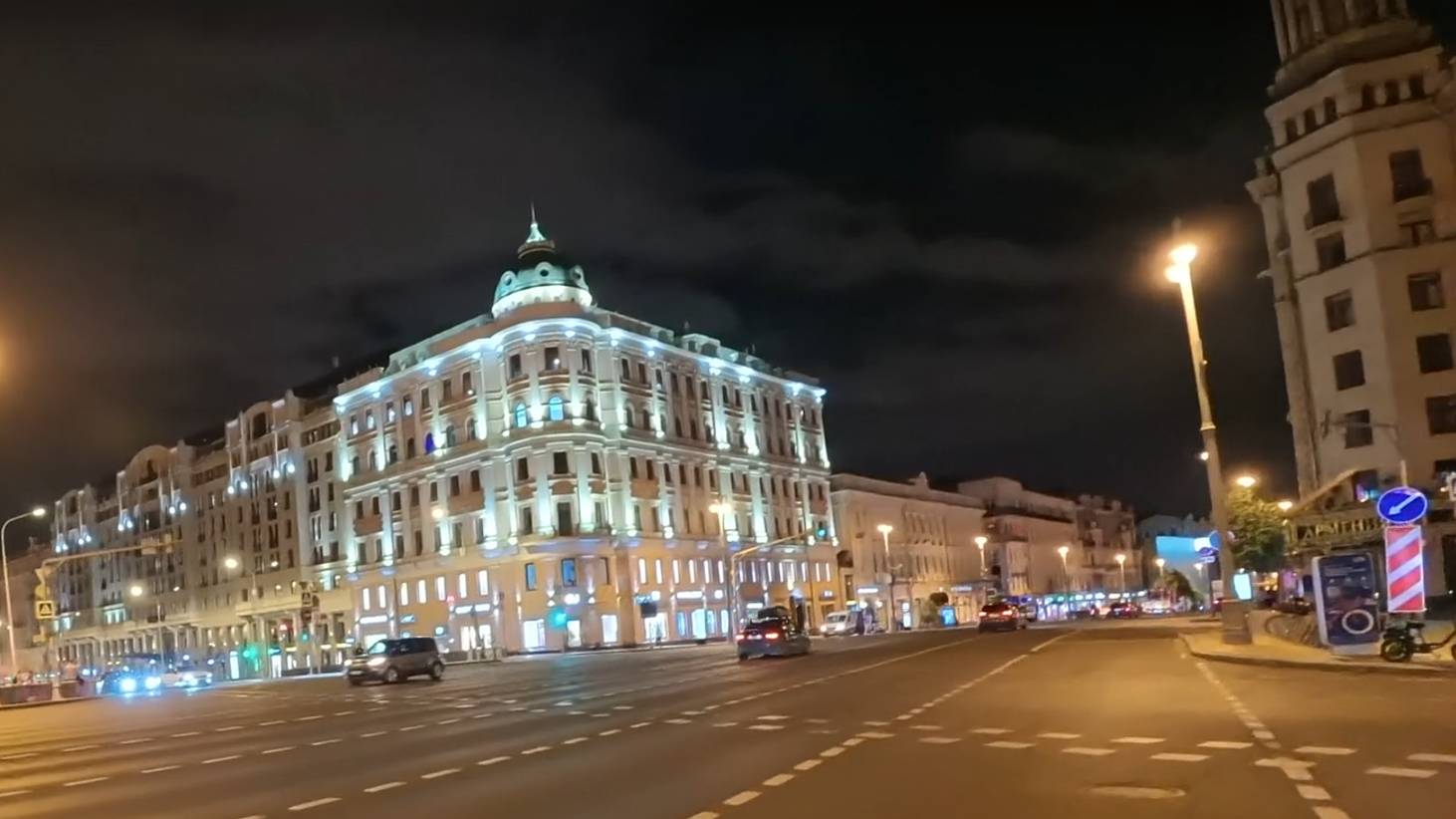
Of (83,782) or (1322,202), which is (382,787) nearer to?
(83,782)

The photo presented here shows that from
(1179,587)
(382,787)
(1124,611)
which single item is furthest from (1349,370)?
(1179,587)

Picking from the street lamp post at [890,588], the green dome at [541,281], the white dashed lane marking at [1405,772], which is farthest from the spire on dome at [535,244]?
the white dashed lane marking at [1405,772]

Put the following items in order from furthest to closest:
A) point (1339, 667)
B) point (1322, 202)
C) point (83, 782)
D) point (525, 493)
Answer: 1. point (525, 493)
2. point (1322, 202)
3. point (1339, 667)
4. point (83, 782)

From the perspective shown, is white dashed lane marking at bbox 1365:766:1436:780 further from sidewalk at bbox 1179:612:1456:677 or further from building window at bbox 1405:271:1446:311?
building window at bbox 1405:271:1446:311

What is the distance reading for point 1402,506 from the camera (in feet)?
76.2

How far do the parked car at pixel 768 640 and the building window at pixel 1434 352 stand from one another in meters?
28.2

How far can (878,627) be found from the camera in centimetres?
10106

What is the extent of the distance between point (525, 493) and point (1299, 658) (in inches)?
2274

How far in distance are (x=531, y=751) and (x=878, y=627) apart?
3435 inches

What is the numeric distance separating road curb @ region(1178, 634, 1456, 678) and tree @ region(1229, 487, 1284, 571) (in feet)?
91.8

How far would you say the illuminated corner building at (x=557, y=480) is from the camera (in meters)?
77.9

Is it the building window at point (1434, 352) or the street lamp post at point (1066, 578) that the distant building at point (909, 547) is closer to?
the street lamp post at point (1066, 578)

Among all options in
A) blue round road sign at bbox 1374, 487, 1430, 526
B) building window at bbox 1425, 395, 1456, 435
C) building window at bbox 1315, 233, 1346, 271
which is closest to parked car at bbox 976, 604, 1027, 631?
building window at bbox 1425, 395, 1456, 435

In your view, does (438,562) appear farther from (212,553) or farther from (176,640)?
(176,640)
